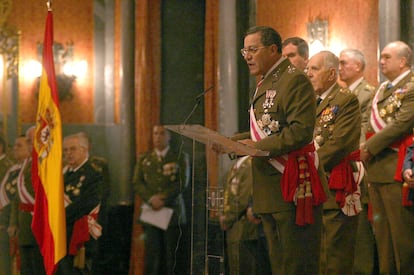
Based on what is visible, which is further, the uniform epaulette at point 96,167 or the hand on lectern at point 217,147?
the uniform epaulette at point 96,167

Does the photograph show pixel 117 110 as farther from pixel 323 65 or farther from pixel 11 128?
pixel 323 65

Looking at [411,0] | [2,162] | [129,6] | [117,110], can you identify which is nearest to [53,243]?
[2,162]

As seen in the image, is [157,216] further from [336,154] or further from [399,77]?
[399,77]

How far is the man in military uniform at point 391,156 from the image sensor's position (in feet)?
15.3

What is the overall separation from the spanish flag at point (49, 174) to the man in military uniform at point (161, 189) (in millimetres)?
1000

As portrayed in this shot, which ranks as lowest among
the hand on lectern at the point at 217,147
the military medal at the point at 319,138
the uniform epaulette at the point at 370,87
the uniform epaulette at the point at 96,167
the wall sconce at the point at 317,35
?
the uniform epaulette at the point at 96,167

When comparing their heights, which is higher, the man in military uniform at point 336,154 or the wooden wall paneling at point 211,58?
the wooden wall paneling at point 211,58

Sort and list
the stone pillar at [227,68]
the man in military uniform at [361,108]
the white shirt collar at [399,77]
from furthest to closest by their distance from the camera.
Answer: the stone pillar at [227,68] < the man in military uniform at [361,108] < the white shirt collar at [399,77]

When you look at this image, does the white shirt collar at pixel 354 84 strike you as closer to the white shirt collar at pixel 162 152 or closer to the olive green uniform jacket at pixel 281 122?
the olive green uniform jacket at pixel 281 122

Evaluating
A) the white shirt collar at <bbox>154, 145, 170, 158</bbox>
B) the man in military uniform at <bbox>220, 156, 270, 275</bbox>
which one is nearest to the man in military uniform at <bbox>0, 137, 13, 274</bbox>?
the white shirt collar at <bbox>154, 145, 170, 158</bbox>

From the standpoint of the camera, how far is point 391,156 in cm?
473

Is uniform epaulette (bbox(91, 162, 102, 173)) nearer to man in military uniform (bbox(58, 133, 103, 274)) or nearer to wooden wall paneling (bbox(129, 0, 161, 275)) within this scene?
man in military uniform (bbox(58, 133, 103, 274))

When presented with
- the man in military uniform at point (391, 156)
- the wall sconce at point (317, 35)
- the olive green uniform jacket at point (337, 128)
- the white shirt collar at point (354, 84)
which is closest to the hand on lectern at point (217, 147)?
the olive green uniform jacket at point (337, 128)

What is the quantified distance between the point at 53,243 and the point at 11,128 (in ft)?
4.38
